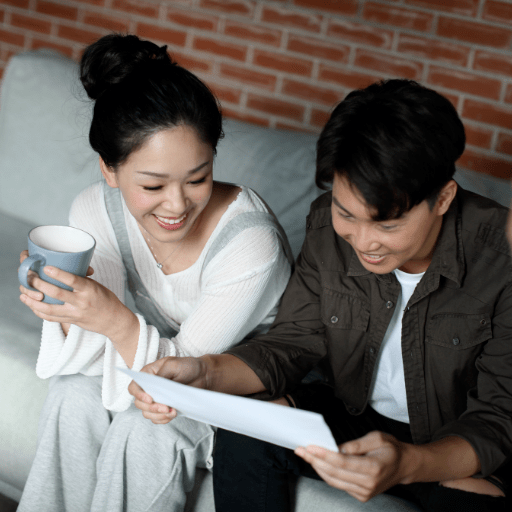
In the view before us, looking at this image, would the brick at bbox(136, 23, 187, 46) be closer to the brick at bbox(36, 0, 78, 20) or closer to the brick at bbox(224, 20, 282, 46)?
the brick at bbox(224, 20, 282, 46)

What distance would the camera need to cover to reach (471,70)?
2.02 metres

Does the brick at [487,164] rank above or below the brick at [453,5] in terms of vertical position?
below

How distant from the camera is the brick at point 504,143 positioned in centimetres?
204

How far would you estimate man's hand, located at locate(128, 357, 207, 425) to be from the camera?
1062 millimetres

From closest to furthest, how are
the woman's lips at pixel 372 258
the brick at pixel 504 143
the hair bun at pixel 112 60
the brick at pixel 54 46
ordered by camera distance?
the woman's lips at pixel 372 258, the hair bun at pixel 112 60, the brick at pixel 504 143, the brick at pixel 54 46

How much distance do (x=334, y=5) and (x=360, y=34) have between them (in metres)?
0.15

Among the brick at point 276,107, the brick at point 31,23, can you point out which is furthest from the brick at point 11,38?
the brick at point 276,107

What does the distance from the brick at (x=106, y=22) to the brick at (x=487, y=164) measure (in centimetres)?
153

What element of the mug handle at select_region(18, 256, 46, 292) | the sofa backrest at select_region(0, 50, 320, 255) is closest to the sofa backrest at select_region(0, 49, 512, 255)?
the sofa backrest at select_region(0, 50, 320, 255)

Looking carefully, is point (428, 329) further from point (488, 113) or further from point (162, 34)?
point (162, 34)

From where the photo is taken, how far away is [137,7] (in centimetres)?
248

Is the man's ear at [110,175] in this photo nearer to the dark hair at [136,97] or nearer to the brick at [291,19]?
the dark hair at [136,97]

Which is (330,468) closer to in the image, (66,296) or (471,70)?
(66,296)

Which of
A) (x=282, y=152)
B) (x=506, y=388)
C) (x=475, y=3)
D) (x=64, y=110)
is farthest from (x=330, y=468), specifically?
(x=475, y=3)
